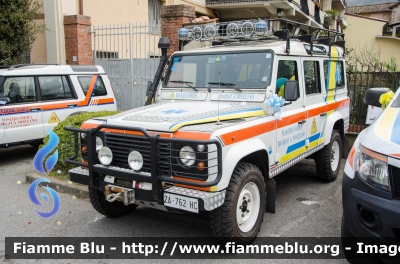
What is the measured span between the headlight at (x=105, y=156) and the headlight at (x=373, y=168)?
2.32m

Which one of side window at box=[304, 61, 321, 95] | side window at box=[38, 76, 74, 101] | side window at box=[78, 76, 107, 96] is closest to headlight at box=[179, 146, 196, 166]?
side window at box=[304, 61, 321, 95]

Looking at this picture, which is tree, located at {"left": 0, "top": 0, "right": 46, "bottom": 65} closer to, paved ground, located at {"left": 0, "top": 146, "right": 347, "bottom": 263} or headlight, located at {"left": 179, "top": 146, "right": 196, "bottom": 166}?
paved ground, located at {"left": 0, "top": 146, "right": 347, "bottom": 263}

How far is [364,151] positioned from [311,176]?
384 centimetres

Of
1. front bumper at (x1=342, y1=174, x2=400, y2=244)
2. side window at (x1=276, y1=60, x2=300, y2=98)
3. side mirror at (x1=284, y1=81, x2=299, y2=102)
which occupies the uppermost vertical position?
side window at (x1=276, y1=60, x2=300, y2=98)

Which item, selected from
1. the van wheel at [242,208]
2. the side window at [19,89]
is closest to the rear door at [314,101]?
the van wheel at [242,208]

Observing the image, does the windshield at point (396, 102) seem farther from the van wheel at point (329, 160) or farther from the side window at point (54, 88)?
the side window at point (54, 88)

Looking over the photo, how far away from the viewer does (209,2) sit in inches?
720

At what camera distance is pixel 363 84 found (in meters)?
8.66

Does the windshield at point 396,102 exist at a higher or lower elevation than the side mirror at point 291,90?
lower

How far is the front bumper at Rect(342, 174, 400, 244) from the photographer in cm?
280

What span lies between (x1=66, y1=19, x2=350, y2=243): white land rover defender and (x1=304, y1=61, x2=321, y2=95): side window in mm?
16

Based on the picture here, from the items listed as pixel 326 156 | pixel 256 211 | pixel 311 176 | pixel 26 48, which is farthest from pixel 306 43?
pixel 26 48

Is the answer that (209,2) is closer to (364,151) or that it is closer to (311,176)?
(311,176)

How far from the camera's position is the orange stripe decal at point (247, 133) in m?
3.66
